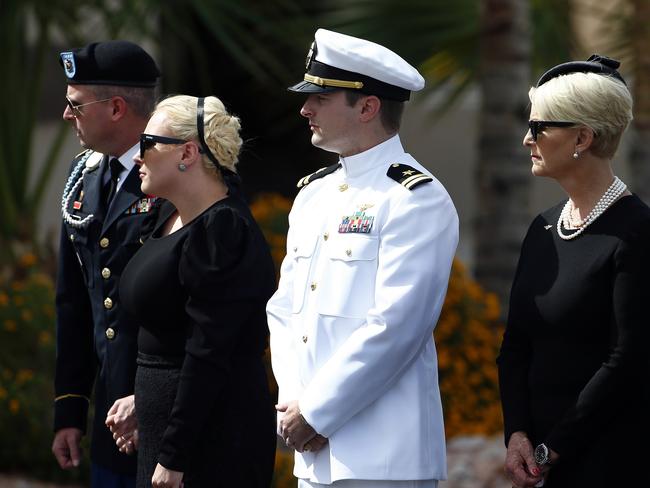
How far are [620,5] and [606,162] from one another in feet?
19.0

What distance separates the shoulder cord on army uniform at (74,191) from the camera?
11.4 feet

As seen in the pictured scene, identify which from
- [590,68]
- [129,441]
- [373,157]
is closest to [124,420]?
[129,441]

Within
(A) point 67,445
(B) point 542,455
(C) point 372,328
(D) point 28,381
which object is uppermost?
(C) point 372,328

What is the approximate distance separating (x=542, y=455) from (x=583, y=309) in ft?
1.14

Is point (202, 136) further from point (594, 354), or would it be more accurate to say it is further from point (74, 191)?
point (594, 354)

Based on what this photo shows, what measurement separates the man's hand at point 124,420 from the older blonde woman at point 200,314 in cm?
9

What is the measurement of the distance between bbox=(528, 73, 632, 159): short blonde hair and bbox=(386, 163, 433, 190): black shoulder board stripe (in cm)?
31

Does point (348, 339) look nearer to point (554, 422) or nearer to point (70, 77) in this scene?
point (554, 422)

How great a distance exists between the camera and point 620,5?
841cm

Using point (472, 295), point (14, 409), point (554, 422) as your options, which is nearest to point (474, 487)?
point (472, 295)

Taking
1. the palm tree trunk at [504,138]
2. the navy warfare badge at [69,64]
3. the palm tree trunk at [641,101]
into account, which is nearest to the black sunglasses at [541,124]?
the navy warfare badge at [69,64]

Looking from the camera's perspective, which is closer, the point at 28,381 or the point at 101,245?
the point at 101,245

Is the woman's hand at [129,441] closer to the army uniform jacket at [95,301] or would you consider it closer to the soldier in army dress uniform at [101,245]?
the soldier in army dress uniform at [101,245]

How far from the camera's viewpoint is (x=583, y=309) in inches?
112
